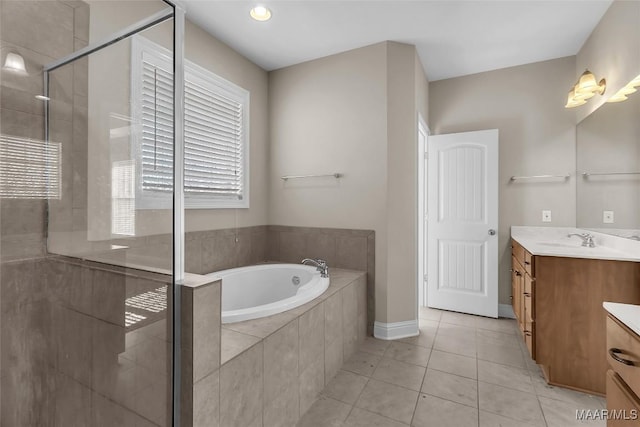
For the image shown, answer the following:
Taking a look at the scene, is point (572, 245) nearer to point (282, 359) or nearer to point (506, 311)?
point (506, 311)

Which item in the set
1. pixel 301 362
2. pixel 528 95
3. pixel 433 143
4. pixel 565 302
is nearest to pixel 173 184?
pixel 301 362

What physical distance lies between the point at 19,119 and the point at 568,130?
388 cm

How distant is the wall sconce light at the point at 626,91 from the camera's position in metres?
1.82

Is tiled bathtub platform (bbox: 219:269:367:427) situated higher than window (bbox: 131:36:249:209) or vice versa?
window (bbox: 131:36:249:209)

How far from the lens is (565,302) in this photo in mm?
1856

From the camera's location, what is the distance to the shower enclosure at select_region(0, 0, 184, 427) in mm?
1040

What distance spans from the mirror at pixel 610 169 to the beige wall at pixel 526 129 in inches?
5.9

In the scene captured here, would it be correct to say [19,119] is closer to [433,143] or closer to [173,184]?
[173,184]

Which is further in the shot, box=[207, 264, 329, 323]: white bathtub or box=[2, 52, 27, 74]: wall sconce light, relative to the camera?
box=[207, 264, 329, 323]: white bathtub

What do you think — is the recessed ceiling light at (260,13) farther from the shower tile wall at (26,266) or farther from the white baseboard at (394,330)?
the white baseboard at (394,330)

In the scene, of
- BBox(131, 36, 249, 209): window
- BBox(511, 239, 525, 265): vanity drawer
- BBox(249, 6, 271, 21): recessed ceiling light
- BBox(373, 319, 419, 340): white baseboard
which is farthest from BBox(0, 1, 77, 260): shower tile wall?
BBox(511, 239, 525, 265): vanity drawer

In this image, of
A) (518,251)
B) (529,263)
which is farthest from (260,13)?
(518,251)

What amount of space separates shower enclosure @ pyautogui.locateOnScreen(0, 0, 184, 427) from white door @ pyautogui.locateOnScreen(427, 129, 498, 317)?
9.24 feet

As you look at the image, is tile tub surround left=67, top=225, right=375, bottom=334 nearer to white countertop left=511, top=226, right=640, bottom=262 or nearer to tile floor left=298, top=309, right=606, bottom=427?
tile floor left=298, top=309, right=606, bottom=427
